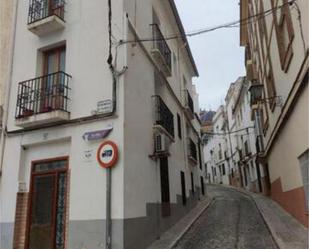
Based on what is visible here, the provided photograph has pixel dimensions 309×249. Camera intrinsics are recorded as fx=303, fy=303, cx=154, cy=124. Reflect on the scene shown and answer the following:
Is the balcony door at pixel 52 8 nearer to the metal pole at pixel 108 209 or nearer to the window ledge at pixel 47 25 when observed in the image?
the window ledge at pixel 47 25

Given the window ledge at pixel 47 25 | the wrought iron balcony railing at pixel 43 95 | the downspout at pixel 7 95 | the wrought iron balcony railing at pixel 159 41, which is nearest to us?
the wrought iron balcony railing at pixel 43 95

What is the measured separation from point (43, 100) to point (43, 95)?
0.14 m

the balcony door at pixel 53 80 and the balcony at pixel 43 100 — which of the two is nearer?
the balcony at pixel 43 100

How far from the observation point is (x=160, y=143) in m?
9.13

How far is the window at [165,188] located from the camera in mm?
9863

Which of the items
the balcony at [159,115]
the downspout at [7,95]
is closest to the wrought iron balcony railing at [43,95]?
the downspout at [7,95]

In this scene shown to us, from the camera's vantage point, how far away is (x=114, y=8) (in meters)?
8.21

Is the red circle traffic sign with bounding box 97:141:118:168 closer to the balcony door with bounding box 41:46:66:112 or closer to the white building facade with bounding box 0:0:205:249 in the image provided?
the white building facade with bounding box 0:0:205:249

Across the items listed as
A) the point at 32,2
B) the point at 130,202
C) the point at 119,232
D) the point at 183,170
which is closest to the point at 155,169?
the point at 130,202

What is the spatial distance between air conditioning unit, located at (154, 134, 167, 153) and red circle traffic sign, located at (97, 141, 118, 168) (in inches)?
90.1

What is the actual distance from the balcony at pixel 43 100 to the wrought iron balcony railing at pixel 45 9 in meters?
1.82

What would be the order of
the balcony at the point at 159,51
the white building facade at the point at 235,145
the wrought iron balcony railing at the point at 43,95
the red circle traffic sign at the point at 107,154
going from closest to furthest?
the red circle traffic sign at the point at 107,154 → the wrought iron balcony railing at the point at 43,95 → the balcony at the point at 159,51 → the white building facade at the point at 235,145

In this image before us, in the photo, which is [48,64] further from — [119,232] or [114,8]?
[119,232]

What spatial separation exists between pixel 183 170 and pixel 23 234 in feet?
23.8
